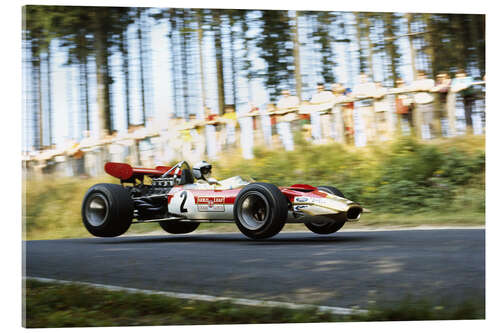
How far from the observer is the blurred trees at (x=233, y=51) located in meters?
6.42

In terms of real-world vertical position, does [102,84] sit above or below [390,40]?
below

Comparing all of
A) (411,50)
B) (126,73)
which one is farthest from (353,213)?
(126,73)

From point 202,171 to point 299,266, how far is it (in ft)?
8.34

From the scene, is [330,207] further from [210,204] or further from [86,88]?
[86,88]

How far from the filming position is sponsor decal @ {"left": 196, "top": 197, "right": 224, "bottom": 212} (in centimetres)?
677

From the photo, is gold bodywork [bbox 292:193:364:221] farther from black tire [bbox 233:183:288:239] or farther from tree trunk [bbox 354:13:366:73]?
tree trunk [bbox 354:13:366:73]

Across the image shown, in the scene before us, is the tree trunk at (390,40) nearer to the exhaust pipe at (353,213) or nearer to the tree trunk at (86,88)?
the exhaust pipe at (353,213)

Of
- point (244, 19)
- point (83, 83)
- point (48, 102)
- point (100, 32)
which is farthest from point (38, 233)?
point (244, 19)

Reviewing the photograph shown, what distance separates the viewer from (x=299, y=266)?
16.7 feet

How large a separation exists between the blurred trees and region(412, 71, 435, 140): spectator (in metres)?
0.16

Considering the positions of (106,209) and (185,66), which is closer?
(185,66)

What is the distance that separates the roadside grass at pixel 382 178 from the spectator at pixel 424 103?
0.57ft

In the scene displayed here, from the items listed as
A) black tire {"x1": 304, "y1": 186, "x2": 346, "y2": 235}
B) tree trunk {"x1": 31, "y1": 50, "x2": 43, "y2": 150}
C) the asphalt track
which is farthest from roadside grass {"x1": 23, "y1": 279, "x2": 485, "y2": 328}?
black tire {"x1": 304, "y1": 186, "x2": 346, "y2": 235}

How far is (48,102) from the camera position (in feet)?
19.1
